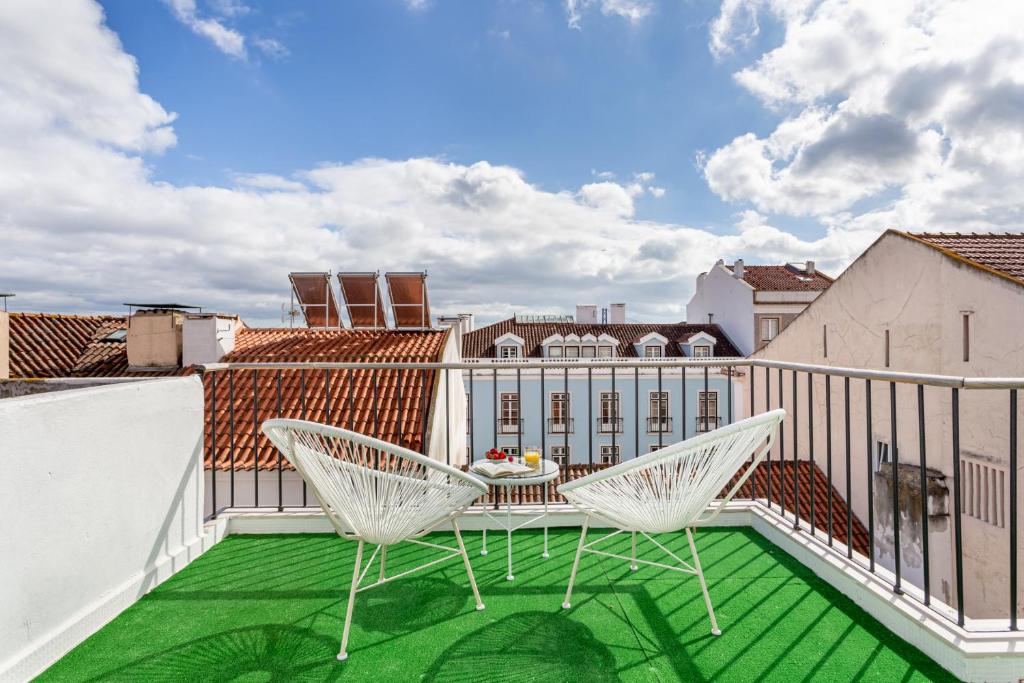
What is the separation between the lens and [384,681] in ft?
5.49

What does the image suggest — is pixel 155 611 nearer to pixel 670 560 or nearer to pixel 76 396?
pixel 76 396

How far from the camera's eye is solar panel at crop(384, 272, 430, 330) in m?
12.4

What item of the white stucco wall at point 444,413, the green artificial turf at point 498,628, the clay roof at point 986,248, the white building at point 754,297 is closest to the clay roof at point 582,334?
the white building at point 754,297

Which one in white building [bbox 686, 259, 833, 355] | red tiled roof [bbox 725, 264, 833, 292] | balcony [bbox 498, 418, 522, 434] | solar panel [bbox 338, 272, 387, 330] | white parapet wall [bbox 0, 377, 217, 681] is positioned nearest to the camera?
white parapet wall [bbox 0, 377, 217, 681]

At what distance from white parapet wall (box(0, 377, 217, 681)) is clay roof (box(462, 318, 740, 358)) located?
65.4ft

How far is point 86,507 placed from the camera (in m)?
1.95

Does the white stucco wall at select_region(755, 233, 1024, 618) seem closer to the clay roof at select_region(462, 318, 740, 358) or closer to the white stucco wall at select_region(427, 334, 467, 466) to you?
the white stucco wall at select_region(427, 334, 467, 466)

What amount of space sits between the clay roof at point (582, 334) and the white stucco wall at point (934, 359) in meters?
13.1

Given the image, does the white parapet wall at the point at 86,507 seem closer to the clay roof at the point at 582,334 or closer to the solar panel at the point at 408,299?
the solar panel at the point at 408,299

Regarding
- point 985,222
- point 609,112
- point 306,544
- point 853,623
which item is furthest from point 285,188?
point 985,222

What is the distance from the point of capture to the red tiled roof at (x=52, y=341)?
11.3 m

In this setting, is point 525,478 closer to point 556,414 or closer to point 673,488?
point 673,488

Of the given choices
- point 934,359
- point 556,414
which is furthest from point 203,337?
point 556,414

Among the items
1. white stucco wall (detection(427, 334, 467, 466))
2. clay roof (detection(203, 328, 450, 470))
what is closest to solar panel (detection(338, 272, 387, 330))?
clay roof (detection(203, 328, 450, 470))
